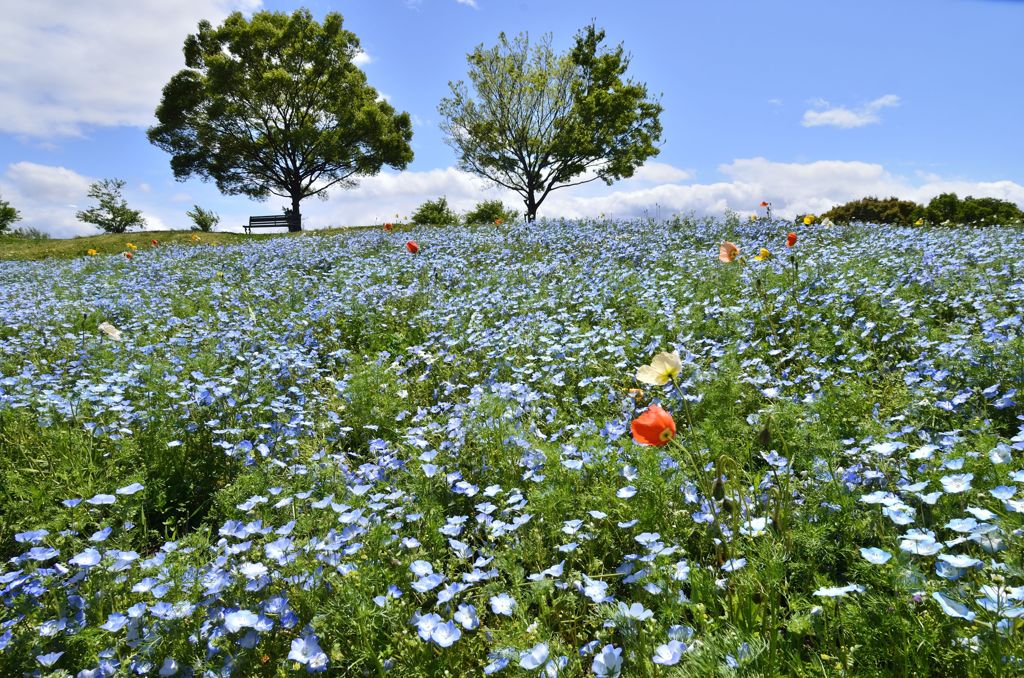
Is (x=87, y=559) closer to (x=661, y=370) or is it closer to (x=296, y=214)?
A: (x=661, y=370)

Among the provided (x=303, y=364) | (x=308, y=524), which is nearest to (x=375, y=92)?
(x=303, y=364)

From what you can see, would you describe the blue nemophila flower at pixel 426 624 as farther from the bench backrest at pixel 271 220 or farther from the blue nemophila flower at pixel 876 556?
the bench backrest at pixel 271 220

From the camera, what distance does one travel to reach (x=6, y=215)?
42906 mm

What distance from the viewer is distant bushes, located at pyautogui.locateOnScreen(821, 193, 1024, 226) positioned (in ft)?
67.9

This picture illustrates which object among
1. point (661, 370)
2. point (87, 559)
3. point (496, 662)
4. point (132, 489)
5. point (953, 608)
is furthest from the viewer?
point (132, 489)

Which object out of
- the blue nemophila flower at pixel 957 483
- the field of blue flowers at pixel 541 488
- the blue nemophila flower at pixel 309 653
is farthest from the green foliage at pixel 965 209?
the blue nemophila flower at pixel 309 653

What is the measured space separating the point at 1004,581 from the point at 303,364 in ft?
13.5

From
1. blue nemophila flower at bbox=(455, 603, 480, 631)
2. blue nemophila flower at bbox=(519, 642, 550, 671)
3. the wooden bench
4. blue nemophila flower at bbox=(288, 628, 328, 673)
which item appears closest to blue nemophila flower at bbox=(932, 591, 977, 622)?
blue nemophila flower at bbox=(519, 642, 550, 671)

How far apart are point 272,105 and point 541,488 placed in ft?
110

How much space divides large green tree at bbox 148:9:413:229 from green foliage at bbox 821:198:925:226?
22376mm

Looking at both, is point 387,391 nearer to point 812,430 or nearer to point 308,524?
point 308,524

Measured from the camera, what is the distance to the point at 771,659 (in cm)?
164

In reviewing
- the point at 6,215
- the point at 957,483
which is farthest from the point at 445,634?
the point at 6,215

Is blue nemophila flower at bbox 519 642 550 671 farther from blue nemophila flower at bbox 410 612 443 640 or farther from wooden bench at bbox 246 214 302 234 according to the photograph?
wooden bench at bbox 246 214 302 234
